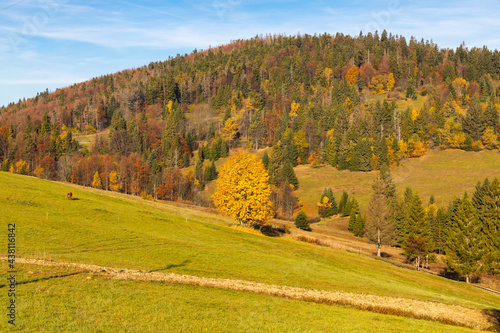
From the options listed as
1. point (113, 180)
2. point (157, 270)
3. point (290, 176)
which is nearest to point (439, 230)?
point (290, 176)

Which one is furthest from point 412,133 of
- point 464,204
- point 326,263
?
point 326,263

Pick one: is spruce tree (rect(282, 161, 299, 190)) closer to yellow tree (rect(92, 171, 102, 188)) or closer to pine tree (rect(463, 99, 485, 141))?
yellow tree (rect(92, 171, 102, 188))

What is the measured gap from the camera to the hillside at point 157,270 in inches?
667

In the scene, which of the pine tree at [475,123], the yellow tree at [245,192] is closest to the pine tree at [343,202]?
the yellow tree at [245,192]

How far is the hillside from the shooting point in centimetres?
1695

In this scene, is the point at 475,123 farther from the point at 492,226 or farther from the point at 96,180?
the point at 96,180

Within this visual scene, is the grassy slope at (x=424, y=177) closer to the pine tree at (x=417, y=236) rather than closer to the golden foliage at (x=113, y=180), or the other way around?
the pine tree at (x=417, y=236)

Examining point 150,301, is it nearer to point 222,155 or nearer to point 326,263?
point 326,263

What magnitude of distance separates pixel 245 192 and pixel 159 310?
4751 cm

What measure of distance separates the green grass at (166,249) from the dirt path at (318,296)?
2208 mm

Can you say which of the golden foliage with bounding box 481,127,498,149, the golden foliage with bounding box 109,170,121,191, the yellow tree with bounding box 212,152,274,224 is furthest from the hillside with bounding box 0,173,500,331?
the golden foliage with bounding box 481,127,498,149

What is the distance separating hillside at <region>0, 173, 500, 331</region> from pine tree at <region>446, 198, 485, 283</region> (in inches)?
914

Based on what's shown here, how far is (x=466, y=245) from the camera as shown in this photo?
64.8m

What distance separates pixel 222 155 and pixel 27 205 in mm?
145301
